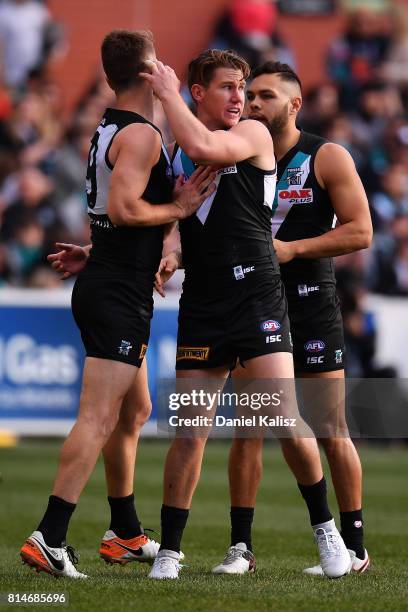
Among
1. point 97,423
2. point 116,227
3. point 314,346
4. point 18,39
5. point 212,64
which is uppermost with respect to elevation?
point 18,39

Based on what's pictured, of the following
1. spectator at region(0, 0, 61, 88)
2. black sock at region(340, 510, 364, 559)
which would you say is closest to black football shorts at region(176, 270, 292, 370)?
black sock at region(340, 510, 364, 559)

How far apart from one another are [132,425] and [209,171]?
4.67 ft

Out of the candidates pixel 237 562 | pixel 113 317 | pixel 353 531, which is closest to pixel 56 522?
pixel 113 317

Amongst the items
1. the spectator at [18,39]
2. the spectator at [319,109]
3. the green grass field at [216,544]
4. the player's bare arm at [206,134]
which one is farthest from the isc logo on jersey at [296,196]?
the spectator at [18,39]

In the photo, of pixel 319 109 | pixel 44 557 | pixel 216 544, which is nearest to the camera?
pixel 44 557

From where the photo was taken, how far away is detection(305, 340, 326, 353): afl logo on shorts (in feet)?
21.1

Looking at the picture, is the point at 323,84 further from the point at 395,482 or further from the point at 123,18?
the point at 395,482

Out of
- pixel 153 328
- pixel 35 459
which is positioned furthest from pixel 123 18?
pixel 35 459

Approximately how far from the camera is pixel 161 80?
566 cm

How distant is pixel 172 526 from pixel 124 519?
655mm

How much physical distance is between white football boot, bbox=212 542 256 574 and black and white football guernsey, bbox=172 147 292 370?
3.32 ft

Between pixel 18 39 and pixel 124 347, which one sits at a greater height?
pixel 18 39

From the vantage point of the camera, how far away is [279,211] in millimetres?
6547

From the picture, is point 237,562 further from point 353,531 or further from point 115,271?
point 115,271
